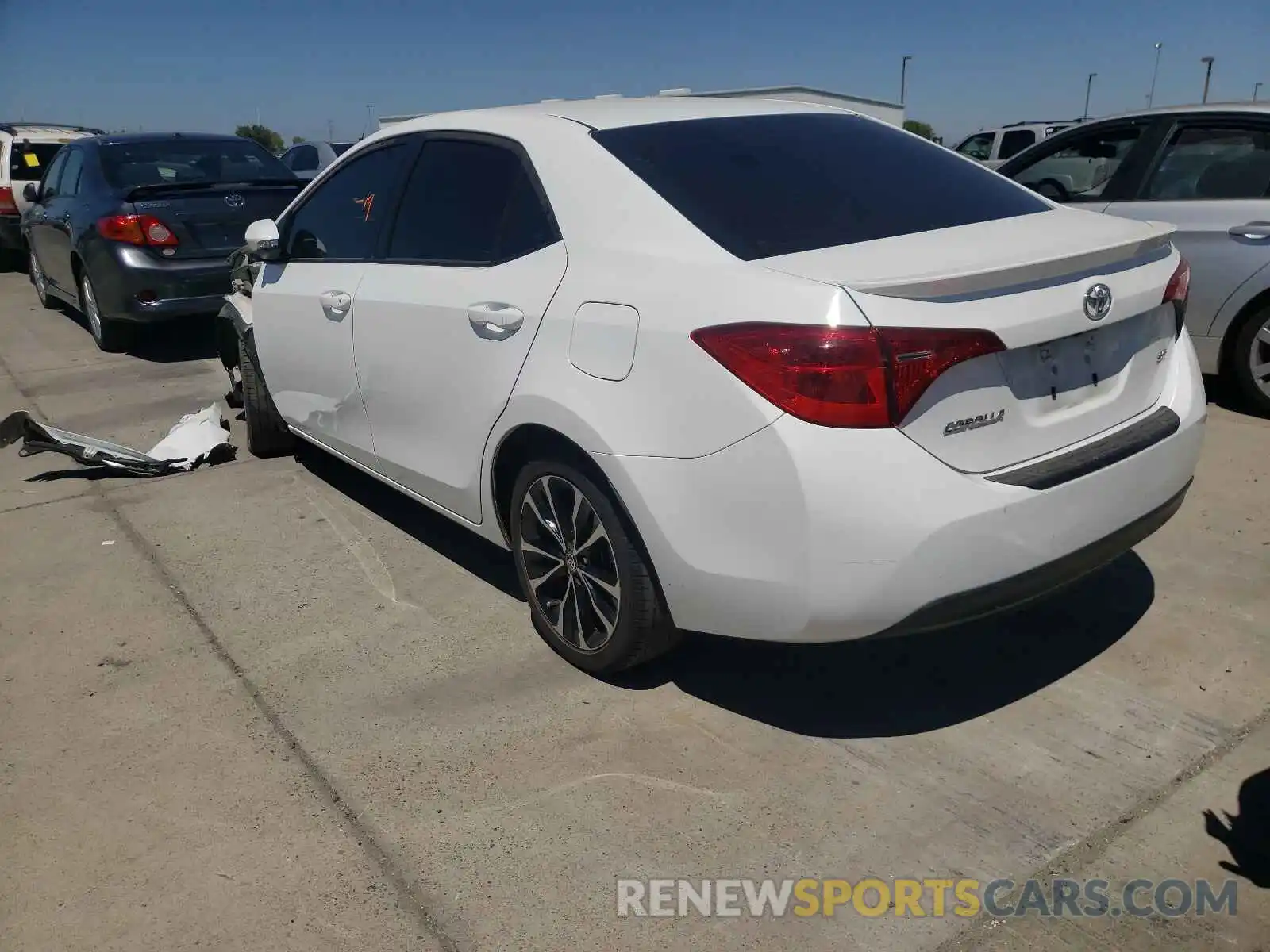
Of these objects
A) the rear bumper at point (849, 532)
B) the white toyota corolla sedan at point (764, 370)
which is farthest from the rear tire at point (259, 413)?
the rear bumper at point (849, 532)

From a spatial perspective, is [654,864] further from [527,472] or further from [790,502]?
[527,472]

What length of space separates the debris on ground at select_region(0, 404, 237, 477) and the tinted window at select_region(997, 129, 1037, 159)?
52.2 feet

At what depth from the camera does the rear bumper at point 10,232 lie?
12.9m

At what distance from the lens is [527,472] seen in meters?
3.22

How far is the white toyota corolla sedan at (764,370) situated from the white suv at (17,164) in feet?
36.7

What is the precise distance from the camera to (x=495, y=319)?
3.20 metres

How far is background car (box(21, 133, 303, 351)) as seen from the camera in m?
7.68

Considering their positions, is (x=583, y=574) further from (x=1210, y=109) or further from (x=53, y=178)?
(x=53, y=178)

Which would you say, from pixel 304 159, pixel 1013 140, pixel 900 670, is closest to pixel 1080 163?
pixel 900 670

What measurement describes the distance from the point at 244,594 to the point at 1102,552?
9.87 ft

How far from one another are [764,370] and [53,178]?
31.1 ft

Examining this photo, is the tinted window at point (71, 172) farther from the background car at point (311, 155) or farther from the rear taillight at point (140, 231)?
the background car at point (311, 155)

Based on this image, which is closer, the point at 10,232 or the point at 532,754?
the point at 532,754

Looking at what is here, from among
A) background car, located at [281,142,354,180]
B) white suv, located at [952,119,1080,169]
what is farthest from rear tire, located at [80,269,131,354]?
white suv, located at [952,119,1080,169]
